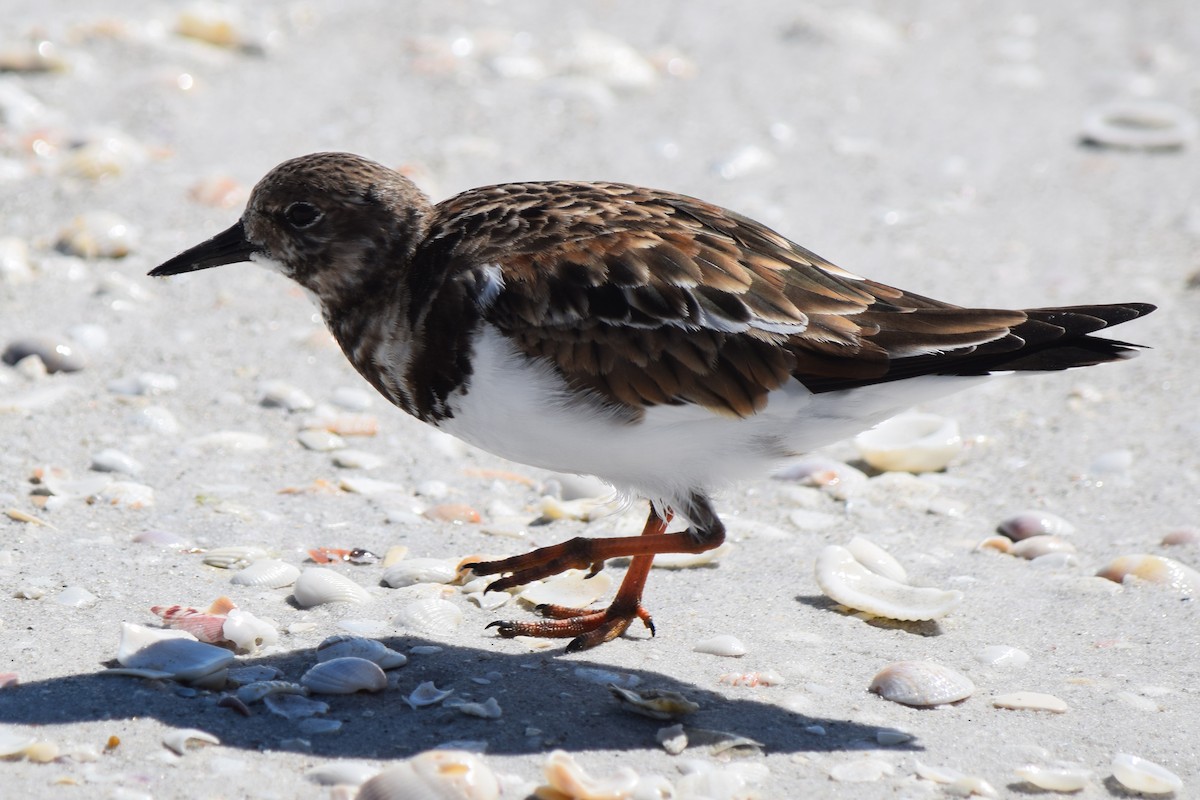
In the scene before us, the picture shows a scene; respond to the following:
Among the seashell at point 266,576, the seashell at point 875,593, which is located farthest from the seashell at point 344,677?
the seashell at point 875,593

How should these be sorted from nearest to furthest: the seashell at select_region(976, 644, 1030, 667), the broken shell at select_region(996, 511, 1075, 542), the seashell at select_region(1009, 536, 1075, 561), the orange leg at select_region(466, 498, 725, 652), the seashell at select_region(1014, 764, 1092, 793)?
the seashell at select_region(1014, 764, 1092, 793) → the orange leg at select_region(466, 498, 725, 652) → the seashell at select_region(976, 644, 1030, 667) → the seashell at select_region(1009, 536, 1075, 561) → the broken shell at select_region(996, 511, 1075, 542)

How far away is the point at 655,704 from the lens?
3514mm

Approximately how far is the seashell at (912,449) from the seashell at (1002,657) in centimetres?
127

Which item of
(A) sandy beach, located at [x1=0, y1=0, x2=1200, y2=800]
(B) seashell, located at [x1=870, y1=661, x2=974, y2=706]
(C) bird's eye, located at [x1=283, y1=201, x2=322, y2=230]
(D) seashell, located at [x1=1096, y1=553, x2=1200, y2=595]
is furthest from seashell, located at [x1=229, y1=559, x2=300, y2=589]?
(D) seashell, located at [x1=1096, y1=553, x2=1200, y2=595]

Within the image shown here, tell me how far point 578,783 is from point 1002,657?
1.48 m

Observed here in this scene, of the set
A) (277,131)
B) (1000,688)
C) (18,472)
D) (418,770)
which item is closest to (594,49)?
(277,131)

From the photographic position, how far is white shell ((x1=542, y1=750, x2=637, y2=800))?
10.1 feet

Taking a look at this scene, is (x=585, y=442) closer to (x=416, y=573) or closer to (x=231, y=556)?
(x=416, y=573)

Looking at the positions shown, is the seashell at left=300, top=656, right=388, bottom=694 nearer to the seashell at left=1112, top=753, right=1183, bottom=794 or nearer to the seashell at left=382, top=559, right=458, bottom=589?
the seashell at left=382, top=559, right=458, bottom=589

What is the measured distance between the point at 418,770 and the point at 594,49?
6253 mm

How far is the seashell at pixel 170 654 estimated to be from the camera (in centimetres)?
347

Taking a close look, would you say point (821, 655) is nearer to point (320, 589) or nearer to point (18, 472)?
point (320, 589)

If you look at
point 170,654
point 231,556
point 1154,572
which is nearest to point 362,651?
point 170,654

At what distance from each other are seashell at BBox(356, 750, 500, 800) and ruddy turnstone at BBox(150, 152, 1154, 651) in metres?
0.83
